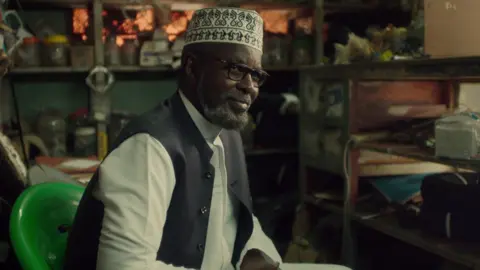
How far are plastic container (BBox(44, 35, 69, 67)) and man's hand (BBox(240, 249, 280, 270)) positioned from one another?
182 centimetres

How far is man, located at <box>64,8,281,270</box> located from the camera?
1.21m

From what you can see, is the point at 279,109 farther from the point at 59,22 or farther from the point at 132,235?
the point at 132,235

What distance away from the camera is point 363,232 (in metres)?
2.57

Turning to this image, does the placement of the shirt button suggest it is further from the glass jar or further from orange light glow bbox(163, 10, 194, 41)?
orange light glow bbox(163, 10, 194, 41)

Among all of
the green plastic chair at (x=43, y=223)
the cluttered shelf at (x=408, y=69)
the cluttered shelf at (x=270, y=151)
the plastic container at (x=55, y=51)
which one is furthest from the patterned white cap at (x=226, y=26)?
the cluttered shelf at (x=270, y=151)

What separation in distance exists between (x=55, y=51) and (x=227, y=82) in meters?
1.74

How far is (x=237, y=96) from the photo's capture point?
1508 mm

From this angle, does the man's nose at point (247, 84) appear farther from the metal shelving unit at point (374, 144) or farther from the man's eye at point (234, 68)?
the metal shelving unit at point (374, 144)

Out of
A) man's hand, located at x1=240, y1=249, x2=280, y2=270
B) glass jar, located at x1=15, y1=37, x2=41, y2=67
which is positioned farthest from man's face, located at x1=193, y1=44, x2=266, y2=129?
glass jar, located at x1=15, y1=37, x2=41, y2=67

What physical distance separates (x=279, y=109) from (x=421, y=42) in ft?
3.86

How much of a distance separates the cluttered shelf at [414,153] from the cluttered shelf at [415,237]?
299mm

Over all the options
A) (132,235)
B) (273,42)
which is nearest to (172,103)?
(132,235)

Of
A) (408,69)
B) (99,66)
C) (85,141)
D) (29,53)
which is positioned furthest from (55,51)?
(408,69)

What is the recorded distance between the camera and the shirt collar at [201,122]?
4.99ft
